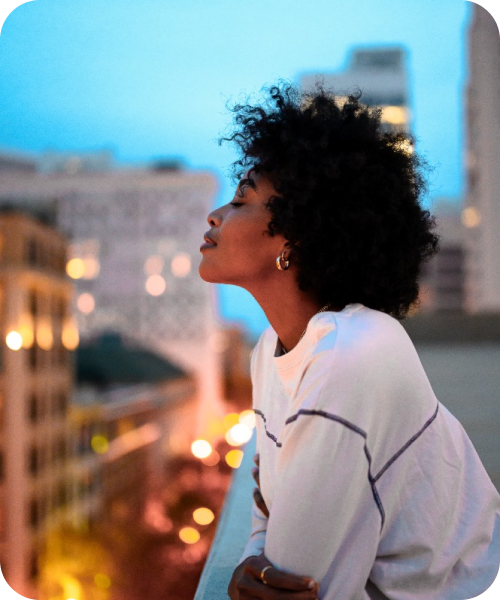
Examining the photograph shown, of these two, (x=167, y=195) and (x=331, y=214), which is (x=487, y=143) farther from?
(x=331, y=214)

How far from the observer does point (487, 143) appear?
69.5 ft

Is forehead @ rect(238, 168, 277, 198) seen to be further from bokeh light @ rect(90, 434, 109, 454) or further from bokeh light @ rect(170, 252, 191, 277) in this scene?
bokeh light @ rect(170, 252, 191, 277)

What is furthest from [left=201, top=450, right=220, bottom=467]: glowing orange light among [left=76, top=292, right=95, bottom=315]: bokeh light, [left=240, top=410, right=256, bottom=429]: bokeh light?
[left=240, top=410, right=256, bottom=429]: bokeh light

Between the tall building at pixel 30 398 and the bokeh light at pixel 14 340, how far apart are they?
27 millimetres

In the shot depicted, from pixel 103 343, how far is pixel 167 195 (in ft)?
20.9

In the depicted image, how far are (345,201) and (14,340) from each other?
701 inches

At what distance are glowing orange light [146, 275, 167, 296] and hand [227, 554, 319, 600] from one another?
86.4 feet

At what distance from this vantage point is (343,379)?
89cm

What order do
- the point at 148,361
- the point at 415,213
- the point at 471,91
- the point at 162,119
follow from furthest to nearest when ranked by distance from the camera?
the point at 162,119
the point at 148,361
the point at 471,91
the point at 415,213

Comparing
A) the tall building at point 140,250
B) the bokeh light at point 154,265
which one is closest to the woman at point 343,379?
the tall building at point 140,250

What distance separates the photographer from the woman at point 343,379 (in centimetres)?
89

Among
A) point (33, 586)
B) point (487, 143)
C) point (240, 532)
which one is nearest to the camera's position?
point (240, 532)

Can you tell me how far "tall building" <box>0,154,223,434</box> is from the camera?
88.2 ft

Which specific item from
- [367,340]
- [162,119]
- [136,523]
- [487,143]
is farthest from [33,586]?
[162,119]
